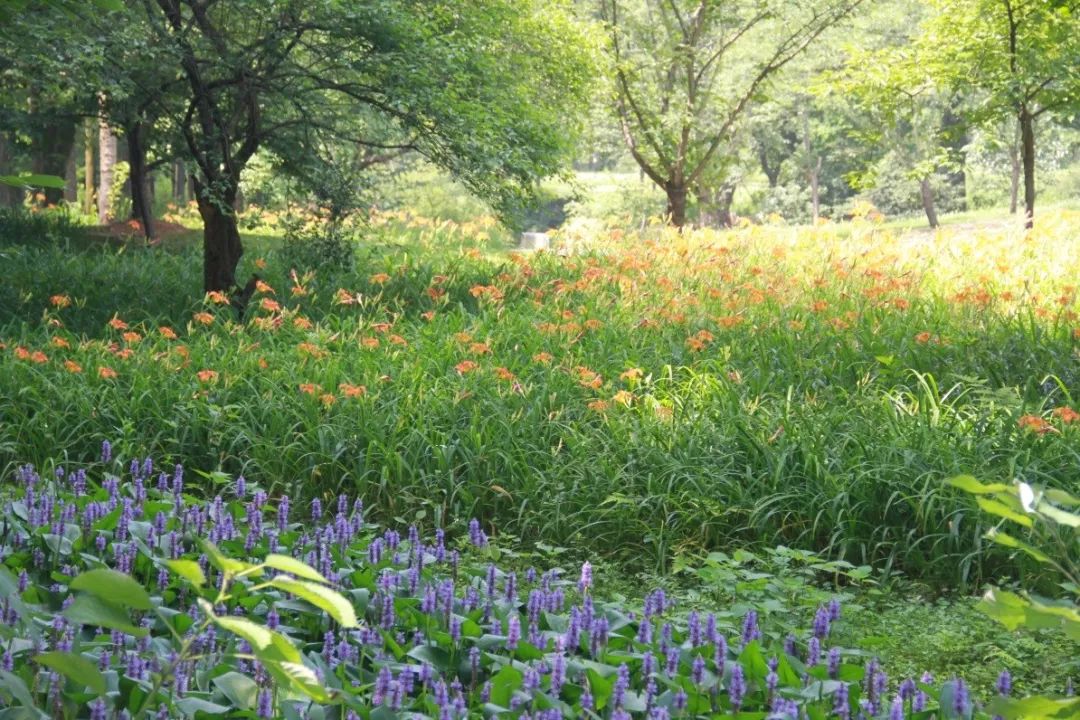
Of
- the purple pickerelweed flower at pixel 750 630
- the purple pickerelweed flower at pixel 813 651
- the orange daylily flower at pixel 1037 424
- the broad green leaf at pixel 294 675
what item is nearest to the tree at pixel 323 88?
the orange daylily flower at pixel 1037 424

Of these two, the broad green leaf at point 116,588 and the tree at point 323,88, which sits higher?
the tree at point 323,88

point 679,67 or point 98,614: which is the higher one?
point 679,67

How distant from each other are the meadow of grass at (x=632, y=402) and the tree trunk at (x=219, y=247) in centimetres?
30

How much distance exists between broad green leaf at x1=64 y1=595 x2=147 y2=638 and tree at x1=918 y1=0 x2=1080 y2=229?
12.8 m

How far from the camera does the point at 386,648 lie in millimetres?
3172

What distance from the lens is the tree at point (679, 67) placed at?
62.9 feet

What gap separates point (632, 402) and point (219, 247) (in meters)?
4.96

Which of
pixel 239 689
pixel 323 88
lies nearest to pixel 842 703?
pixel 239 689

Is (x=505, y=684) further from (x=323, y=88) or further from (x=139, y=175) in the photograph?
(x=139, y=175)

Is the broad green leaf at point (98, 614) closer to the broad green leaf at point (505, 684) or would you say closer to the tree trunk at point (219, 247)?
the broad green leaf at point (505, 684)

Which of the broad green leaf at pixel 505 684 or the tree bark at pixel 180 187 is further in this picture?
the tree bark at pixel 180 187

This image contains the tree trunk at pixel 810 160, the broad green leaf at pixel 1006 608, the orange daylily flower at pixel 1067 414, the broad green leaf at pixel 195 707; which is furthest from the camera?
the tree trunk at pixel 810 160

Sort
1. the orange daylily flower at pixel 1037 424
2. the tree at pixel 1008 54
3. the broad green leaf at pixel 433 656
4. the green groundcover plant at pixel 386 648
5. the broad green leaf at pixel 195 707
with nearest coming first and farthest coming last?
1. the broad green leaf at pixel 195 707
2. the green groundcover plant at pixel 386 648
3. the broad green leaf at pixel 433 656
4. the orange daylily flower at pixel 1037 424
5. the tree at pixel 1008 54

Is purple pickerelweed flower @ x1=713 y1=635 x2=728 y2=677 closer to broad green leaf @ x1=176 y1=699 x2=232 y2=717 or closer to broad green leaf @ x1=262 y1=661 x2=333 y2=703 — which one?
broad green leaf @ x1=176 y1=699 x2=232 y2=717
